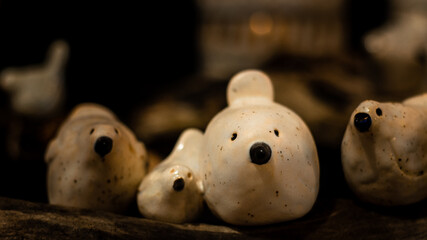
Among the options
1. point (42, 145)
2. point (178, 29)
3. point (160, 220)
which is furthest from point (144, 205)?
point (178, 29)

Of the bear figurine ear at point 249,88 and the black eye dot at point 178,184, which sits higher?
the bear figurine ear at point 249,88

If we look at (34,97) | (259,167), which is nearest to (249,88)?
(259,167)

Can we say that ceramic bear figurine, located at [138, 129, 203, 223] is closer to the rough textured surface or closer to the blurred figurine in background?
the rough textured surface

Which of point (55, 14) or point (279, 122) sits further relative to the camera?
point (55, 14)

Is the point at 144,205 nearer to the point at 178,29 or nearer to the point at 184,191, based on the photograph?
the point at 184,191

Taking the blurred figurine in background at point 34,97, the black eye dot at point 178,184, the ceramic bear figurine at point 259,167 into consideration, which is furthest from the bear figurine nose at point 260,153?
the blurred figurine in background at point 34,97

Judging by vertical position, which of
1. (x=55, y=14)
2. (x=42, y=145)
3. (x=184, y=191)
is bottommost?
(x=184, y=191)

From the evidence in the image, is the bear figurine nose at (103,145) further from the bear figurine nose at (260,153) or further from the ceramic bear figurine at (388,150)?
the ceramic bear figurine at (388,150)
